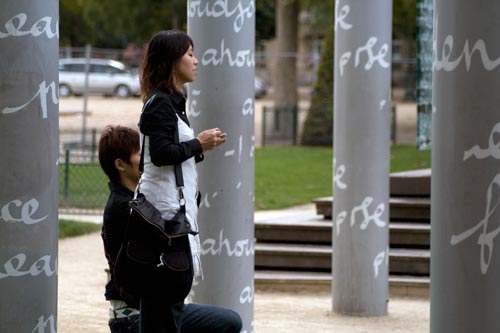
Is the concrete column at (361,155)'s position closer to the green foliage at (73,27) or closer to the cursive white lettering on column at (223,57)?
the cursive white lettering on column at (223,57)

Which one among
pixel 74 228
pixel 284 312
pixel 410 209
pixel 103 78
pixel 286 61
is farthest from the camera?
pixel 103 78

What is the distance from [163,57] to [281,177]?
58.0 ft

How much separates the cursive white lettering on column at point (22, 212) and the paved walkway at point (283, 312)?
12.2 feet

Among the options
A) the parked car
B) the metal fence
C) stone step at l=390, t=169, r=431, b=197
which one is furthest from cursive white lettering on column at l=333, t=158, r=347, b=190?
the parked car

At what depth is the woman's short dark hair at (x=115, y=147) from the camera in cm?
530

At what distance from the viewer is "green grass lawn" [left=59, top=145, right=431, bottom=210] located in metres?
19.0

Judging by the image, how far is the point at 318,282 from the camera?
11234 mm

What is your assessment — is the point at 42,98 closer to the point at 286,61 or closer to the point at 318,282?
the point at 318,282

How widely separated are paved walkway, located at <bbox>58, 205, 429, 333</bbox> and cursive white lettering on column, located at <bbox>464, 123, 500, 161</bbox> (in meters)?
4.84

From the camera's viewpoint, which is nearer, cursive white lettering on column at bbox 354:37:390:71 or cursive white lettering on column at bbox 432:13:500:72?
cursive white lettering on column at bbox 432:13:500:72

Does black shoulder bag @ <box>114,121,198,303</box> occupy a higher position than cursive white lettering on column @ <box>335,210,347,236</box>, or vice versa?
black shoulder bag @ <box>114,121,198,303</box>

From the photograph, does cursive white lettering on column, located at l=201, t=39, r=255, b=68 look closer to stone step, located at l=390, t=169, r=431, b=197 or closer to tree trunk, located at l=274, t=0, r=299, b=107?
stone step, located at l=390, t=169, r=431, b=197

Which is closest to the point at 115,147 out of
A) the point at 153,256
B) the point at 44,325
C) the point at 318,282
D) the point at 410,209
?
the point at 153,256

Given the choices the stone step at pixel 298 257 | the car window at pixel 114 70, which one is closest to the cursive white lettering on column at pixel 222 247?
the stone step at pixel 298 257
